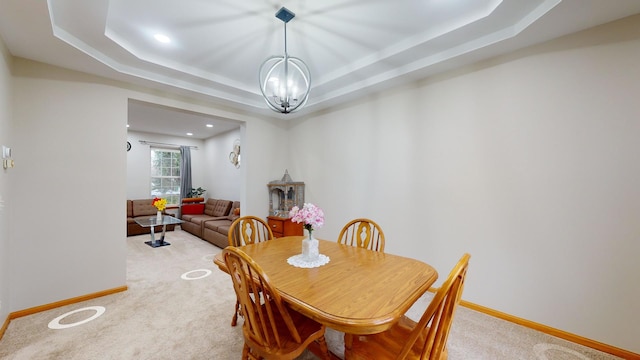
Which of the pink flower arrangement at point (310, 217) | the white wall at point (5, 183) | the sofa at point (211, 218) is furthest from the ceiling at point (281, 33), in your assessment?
the sofa at point (211, 218)

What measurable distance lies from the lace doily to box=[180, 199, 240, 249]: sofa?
9.99ft

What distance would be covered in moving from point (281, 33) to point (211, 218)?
15.7ft

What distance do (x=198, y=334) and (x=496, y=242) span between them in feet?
9.27

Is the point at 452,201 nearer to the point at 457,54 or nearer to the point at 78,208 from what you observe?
the point at 457,54

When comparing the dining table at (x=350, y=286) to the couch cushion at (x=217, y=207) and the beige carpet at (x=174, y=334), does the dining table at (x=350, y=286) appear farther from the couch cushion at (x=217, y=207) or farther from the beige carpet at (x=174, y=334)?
the couch cushion at (x=217, y=207)

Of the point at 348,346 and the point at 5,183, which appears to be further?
the point at 5,183

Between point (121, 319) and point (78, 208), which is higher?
point (78, 208)

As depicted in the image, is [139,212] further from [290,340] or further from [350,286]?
[350,286]

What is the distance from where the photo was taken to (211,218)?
5793 mm

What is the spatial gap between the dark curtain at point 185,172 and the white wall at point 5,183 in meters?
4.87

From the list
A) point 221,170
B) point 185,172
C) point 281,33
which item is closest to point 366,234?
point 281,33

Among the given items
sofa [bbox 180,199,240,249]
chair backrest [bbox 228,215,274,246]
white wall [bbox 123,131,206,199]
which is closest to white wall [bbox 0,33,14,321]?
chair backrest [bbox 228,215,274,246]

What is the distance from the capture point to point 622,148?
1.79m

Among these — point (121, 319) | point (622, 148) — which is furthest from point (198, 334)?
point (622, 148)
